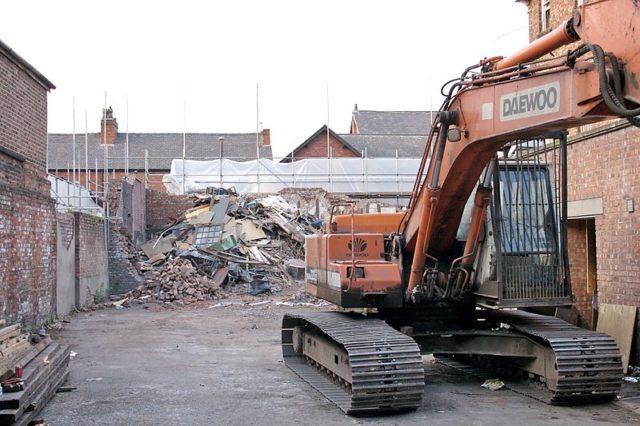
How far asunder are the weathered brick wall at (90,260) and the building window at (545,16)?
12505 mm

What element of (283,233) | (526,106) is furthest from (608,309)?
(283,233)

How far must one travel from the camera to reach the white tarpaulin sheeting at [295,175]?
38812mm

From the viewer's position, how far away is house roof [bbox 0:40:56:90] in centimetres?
1320

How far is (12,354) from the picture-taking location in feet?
28.6

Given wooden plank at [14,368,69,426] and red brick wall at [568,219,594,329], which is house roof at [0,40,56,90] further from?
red brick wall at [568,219,594,329]

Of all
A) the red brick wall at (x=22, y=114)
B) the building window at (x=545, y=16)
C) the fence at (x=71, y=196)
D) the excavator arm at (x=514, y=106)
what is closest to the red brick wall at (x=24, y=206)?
the red brick wall at (x=22, y=114)

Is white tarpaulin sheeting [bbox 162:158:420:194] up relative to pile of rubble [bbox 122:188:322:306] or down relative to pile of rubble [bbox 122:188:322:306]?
up

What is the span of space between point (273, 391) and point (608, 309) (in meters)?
4.75

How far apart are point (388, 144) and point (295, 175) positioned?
1363 centimetres

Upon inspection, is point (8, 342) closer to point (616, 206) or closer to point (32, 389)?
point (32, 389)

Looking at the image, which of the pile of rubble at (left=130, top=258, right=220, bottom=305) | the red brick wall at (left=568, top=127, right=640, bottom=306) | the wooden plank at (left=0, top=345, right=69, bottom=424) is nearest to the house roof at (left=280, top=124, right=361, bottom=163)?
the pile of rubble at (left=130, top=258, right=220, bottom=305)

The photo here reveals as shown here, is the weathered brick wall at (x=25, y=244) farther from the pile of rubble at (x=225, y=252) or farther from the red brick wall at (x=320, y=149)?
the red brick wall at (x=320, y=149)

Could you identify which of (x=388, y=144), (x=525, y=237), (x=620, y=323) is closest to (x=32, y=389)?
(x=525, y=237)

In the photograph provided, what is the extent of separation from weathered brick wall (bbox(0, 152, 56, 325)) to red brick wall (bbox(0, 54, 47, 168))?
1.05 ft
